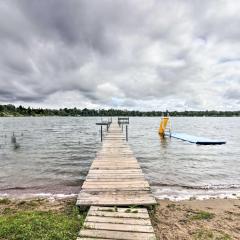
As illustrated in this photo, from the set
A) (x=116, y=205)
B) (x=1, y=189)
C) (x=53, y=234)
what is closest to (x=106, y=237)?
(x=53, y=234)

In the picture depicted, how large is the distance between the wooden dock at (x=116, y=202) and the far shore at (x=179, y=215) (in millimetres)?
481

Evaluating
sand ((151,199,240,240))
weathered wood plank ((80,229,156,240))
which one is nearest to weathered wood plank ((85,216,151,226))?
weathered wood plank ((80,229,156,240))

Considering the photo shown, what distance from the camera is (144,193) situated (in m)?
7.52

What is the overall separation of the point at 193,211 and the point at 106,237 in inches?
156

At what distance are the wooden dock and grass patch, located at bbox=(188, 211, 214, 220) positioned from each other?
136cm

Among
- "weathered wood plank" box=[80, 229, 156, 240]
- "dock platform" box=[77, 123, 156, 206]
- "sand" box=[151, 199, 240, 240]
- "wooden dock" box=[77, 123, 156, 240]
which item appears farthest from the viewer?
"dock platform" box=[77, 123, 156, 206]

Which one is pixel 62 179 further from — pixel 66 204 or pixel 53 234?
pixel 53 234

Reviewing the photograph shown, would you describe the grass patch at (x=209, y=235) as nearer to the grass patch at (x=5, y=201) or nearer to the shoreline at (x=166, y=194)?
the shoreline at (x=166, y=194)

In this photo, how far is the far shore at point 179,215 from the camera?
6176 millimetres

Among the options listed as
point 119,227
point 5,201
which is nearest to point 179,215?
point 119,227

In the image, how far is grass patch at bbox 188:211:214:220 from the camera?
732 cm

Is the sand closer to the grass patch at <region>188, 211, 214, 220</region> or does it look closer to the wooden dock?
the grass patch at <region>188, 211, 214, 220</region>

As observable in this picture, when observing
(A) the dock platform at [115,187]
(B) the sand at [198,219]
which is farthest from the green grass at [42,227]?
(B) the sand at [198,219]

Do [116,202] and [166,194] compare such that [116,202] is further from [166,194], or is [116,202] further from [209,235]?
[166,194]
